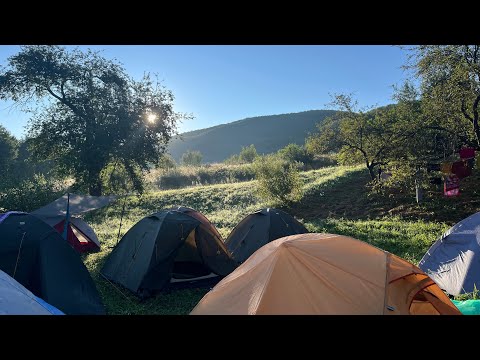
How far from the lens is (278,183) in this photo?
56.7 feet

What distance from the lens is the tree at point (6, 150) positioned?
35753 mm

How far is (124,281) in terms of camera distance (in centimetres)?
754

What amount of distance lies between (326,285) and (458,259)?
433 centimetres

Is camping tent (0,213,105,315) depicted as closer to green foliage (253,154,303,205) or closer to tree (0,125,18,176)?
green foliage (253,154,303,205)

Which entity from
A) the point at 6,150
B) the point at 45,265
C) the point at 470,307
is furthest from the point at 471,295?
the point at 6,150

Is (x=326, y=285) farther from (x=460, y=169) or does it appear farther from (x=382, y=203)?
(x=382, y=203)

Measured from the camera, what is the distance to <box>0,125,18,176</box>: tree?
35.8 m

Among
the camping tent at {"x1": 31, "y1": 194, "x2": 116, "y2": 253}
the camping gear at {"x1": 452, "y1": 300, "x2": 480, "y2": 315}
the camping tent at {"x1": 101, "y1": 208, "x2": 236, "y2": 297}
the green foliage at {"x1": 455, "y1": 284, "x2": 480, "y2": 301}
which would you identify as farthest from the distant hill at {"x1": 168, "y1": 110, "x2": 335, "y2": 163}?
the camping gear at {"x1": 452, "y1": 300, "x2": 480, "y2": 315}
